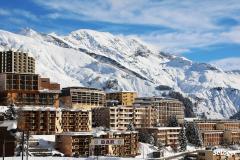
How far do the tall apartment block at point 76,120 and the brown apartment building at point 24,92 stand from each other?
15.9 meters

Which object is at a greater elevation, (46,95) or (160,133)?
(46,95)

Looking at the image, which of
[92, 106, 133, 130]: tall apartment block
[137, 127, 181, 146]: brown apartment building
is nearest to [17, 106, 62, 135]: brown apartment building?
[92, 106, 133, 130]: tall apartment block

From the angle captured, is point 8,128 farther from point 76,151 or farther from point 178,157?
point 178,157

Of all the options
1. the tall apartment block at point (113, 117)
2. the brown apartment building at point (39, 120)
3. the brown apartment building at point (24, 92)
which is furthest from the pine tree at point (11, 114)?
the tall apartment block at point (113, 117)

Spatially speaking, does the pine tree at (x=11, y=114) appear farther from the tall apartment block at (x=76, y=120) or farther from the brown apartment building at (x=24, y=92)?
the brown apartment building at (x=24, y=92)

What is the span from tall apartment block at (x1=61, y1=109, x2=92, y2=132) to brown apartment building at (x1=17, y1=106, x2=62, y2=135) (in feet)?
15.7

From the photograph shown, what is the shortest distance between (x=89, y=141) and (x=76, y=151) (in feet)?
14.9

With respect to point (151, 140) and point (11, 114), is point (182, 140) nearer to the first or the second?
point (151, 140)

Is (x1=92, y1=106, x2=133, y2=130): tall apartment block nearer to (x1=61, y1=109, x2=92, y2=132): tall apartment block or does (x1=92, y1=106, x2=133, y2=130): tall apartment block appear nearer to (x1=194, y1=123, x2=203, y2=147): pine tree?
(x1=61, y1=109, x2=92, y2=132): tall apartment block

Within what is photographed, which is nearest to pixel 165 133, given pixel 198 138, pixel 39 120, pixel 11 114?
pixel 198 138

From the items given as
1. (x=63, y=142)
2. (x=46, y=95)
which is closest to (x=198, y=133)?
(x=46, y=95)

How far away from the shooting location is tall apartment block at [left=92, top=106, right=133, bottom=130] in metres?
185

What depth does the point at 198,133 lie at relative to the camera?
195m

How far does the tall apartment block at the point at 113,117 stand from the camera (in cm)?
18462
